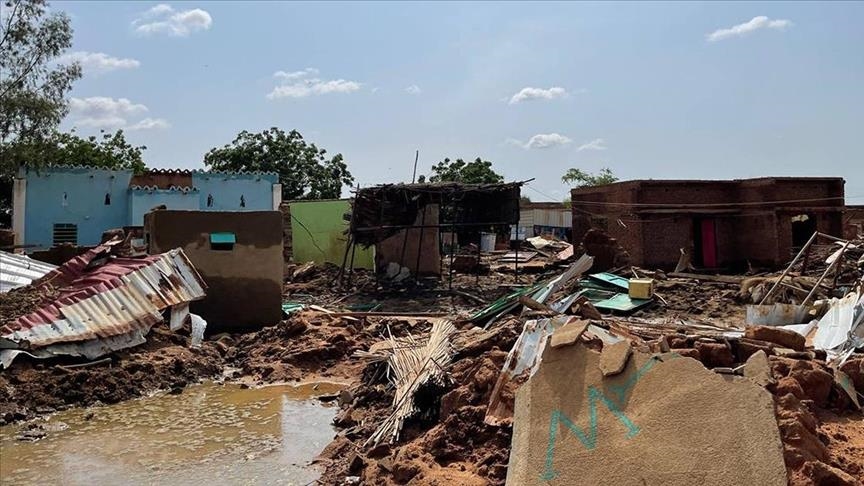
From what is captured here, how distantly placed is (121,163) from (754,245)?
29624mm

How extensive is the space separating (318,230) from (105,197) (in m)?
7.37

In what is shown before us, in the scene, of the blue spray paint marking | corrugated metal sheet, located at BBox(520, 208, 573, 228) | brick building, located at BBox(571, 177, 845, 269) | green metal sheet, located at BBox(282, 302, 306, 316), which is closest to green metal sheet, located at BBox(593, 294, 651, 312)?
green metal sheet, located at BBox(282, 302, 306, 316)

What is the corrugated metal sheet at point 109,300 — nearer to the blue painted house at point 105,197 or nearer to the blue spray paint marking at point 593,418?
the blue spray paint marking at point 593,418

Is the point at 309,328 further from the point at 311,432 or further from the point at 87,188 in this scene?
the point at 87,188

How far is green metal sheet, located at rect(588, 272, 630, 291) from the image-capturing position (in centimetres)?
1513

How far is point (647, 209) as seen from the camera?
865 inches

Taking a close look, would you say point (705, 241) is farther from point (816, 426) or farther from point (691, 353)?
point (816, 426)

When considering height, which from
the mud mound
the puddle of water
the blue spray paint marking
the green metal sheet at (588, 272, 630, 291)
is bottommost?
the puddle of water

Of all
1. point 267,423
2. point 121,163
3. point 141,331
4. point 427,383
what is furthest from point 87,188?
point 427,383

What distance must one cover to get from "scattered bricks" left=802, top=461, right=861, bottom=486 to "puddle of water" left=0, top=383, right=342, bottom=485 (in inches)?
148

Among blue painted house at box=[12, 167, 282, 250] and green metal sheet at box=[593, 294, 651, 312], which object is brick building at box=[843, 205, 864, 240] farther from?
blue painted house at box=[12, 167, 282, 250]

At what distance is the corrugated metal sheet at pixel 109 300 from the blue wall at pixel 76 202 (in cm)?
1259

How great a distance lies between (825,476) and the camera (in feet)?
13.0

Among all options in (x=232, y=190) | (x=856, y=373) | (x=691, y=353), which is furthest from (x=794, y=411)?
(x=232, y=190)
